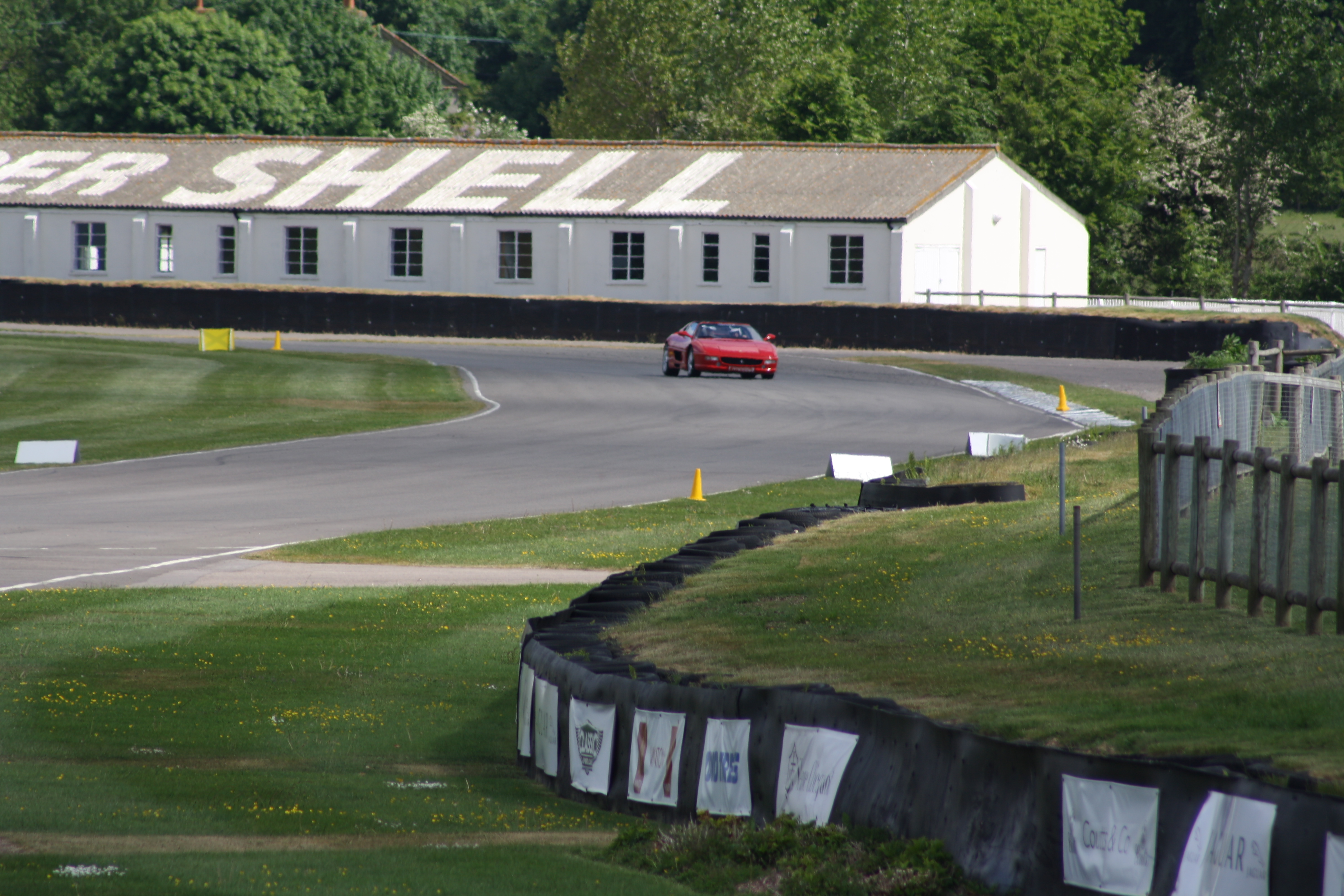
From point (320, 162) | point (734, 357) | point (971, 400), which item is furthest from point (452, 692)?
point (320, 162)

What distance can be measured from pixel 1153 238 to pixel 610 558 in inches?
2718

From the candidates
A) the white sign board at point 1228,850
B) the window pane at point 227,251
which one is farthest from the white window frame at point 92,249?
the white sign board at point 1228,850

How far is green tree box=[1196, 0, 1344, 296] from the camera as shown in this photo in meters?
75.9

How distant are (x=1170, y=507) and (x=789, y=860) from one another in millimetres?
4959

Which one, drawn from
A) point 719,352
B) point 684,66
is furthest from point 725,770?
point 684,66

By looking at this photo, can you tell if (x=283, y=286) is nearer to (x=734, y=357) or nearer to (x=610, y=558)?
(x=734, y=357)

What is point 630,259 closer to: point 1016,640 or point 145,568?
point 145,568

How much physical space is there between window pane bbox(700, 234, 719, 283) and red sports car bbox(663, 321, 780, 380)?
16.6 metres

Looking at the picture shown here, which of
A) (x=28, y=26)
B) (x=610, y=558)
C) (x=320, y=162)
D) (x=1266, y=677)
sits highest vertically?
(x=28, y=26)

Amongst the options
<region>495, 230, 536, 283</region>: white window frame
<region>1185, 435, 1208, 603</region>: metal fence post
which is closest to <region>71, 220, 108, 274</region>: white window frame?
<region>495, 230, 536, 283</region>: white window frame

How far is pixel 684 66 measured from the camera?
3487 inches

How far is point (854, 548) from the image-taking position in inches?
583

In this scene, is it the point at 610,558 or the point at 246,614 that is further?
the point at 610,558

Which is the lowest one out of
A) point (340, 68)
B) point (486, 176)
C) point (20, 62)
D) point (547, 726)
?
point (547, 726)
